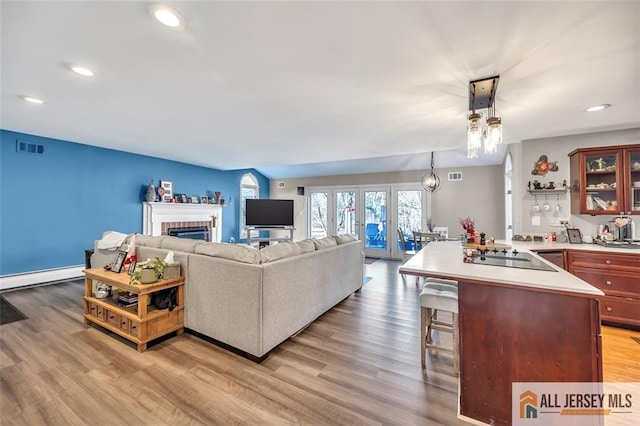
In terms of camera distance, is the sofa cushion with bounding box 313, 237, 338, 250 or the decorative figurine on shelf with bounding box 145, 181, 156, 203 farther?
the decorative figurine on shelf with bounding box 145, 181, 156, 203

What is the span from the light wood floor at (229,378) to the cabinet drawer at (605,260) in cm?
70

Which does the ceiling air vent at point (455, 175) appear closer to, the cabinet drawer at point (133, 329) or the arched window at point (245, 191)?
the arched window at point (245, 191)

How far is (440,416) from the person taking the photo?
1627 mm

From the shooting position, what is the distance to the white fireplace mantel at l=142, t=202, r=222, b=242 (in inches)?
210

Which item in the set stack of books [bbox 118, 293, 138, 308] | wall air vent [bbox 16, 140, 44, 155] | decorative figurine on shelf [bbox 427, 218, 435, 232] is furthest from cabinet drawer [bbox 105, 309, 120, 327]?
decorative figurine on shelf [bbox 427, 218, 435, 232]

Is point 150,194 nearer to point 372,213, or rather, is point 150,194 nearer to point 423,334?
point 372,213

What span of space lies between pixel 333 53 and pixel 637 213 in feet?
13.2

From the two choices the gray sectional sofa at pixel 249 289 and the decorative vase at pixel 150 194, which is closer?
the gray sectional sofa at pixel 249 289

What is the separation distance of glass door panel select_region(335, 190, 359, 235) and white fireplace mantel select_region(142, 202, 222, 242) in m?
3.34

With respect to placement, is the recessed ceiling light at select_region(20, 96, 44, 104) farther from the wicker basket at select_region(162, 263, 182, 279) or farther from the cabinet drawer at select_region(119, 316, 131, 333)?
the cabinet drawer at select_region(119, 316, 131, 333)

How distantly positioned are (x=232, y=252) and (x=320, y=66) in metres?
1.75

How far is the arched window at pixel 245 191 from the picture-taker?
768 cm

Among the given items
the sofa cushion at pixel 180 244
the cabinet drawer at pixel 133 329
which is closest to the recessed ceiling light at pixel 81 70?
the sofa cushion at pixel 180 244

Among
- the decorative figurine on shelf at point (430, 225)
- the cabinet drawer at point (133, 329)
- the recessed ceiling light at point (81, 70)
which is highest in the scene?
the recessed ceiling light at point (81, 70)
